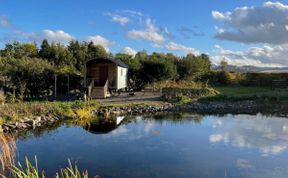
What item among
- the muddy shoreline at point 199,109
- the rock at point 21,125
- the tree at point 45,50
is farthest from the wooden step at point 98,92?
the tree at point 45,50

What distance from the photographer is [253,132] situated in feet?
40.6

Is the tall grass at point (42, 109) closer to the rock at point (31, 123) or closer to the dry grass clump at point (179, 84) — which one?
the rock at point (31, 123)

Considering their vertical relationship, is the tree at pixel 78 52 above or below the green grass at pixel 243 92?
above

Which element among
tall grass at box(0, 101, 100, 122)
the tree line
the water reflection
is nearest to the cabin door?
the tree line

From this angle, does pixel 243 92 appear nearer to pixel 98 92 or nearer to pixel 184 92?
pixel 184 92

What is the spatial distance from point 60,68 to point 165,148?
502 inches

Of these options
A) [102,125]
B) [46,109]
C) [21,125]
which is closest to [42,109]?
[46,109]

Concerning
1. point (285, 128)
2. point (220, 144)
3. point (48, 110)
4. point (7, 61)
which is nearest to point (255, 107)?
point (285, 128)

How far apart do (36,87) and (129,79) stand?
8.63 m

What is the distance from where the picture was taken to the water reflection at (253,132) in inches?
402

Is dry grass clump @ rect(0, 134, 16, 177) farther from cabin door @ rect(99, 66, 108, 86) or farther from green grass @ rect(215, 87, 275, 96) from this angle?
green grass @ rect(215, 87, 275, 96)

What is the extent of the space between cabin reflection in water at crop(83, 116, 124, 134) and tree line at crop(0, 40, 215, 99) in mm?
4556

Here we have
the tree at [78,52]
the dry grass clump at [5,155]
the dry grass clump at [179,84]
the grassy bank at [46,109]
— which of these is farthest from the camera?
the tree at [78,52]

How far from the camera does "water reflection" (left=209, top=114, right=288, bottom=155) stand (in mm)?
10202
